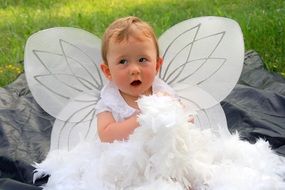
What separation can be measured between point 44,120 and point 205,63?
1011mm

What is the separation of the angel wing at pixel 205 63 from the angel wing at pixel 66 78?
35cm

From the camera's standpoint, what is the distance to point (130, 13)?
5.59 metres

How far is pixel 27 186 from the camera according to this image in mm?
2523

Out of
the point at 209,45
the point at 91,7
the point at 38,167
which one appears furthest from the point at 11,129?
the point at 91,7

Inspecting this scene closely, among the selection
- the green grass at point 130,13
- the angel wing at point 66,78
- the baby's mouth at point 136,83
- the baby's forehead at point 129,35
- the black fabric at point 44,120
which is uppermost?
the baby's forehead at point 129,35

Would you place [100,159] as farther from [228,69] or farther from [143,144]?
[228,69]

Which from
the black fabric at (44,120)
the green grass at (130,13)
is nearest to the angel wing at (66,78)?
the black fabric at (44,120)

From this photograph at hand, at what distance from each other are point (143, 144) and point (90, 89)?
68 centimetres

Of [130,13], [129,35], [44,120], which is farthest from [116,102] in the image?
[130,13]

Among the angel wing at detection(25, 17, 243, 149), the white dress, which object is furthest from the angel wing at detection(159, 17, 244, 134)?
the white dress

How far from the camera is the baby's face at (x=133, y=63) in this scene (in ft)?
7.64

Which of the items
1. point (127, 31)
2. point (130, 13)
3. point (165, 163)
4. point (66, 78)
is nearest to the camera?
point (165, 163)

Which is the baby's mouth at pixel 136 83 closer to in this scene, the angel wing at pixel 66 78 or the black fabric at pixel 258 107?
the angel wing at pixel 66 78

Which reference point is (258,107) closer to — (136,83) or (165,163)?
(136,83)
